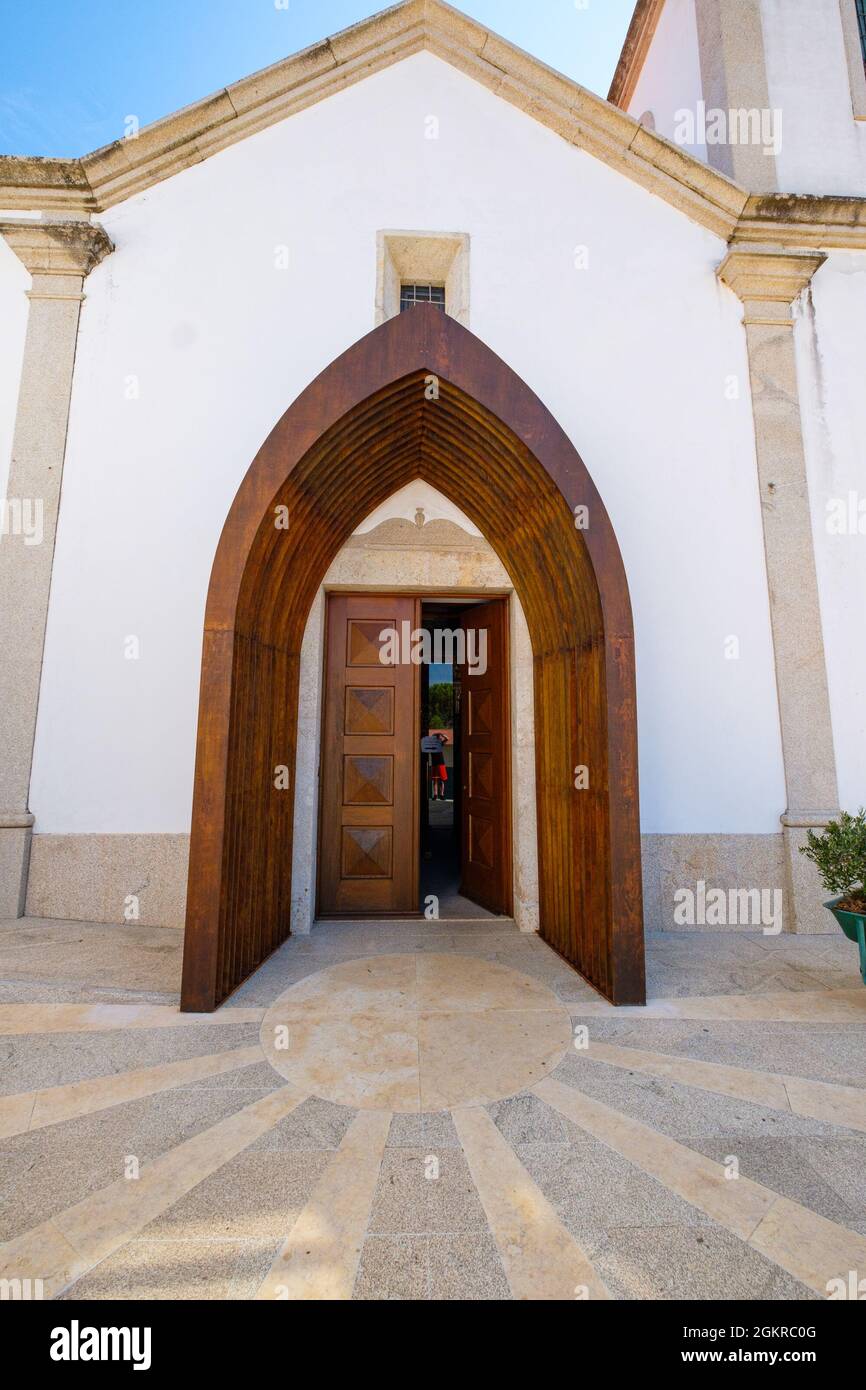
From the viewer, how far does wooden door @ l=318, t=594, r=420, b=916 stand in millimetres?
5793

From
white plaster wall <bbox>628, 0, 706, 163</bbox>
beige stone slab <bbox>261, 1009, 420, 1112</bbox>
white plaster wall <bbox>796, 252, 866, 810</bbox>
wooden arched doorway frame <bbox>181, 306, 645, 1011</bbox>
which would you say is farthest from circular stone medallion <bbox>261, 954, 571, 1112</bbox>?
white plaster wall <bbox>628, 0, 706, 163</bbox>

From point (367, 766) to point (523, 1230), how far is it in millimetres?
4102

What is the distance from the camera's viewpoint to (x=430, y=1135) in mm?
2574

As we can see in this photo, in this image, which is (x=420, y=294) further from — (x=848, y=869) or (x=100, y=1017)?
(x=100, y=1017)

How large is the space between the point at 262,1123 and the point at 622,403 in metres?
6.16

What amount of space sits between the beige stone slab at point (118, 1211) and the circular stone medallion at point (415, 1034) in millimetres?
435

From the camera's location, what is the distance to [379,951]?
4.85 meters

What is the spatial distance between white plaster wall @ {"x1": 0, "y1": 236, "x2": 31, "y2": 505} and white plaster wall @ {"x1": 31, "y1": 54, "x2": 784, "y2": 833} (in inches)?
23.9

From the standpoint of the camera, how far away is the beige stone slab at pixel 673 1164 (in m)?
2.17

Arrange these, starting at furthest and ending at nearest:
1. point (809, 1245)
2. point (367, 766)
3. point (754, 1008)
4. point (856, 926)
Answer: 1. point (367, 766)
2. point (856, 926)
3. point (754, 1008)
4. point (809, 1245)

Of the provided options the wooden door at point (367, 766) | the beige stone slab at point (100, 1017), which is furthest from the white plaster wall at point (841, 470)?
the beige stone slab at point (100, 1017)

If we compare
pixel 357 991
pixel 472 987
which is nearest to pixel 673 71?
pixel 472 987
